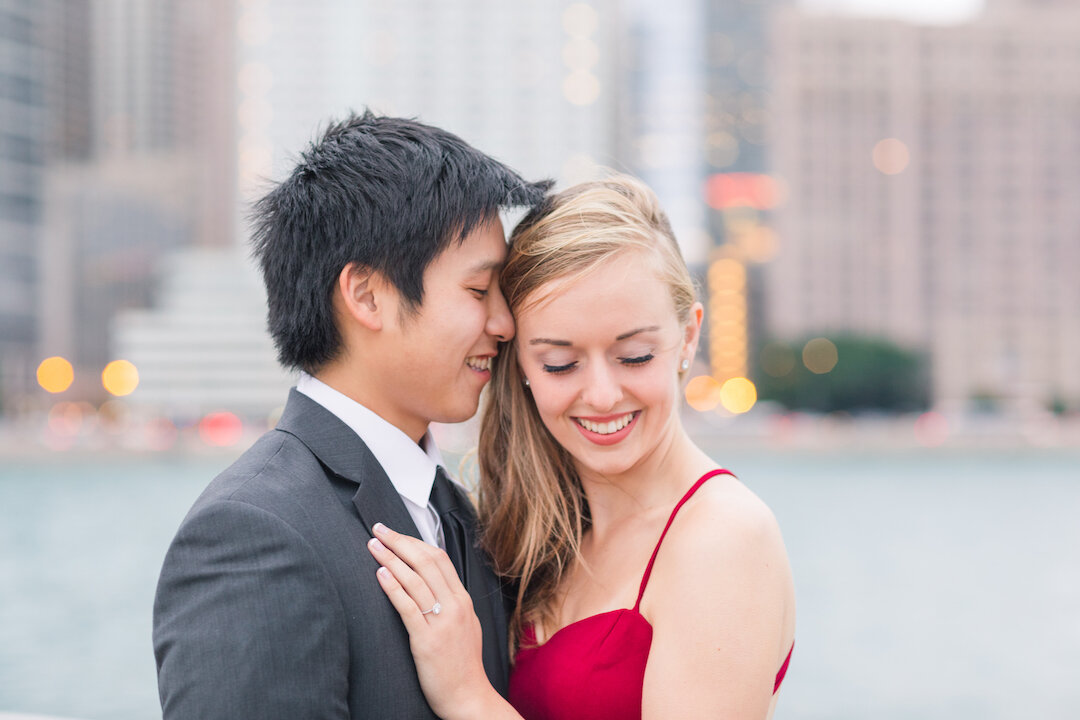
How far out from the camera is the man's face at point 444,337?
213cm

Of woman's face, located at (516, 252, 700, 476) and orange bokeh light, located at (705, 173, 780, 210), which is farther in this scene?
orange bokeh light, located at (705, 173, 780, 210)

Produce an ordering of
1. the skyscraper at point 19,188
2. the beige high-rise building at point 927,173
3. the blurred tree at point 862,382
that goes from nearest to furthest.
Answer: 1. the blurred tree at point 862,382
2. the skyscraper at point 19,188
3. the beige high-rise building at point 927,173

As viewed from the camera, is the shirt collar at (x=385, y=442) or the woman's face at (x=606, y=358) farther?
the woman's face at (x=606, y=358)

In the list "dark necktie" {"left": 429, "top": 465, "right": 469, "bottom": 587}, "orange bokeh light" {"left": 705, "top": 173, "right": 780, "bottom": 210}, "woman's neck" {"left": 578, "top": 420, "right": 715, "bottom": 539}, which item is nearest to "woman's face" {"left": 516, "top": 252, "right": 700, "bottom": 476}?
"woman's neck" {"left": 578, "top": 420, "right": 715, "bottom": 539}

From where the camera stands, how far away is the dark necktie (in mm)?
2227

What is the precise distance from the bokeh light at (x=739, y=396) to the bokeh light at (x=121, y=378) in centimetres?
4627

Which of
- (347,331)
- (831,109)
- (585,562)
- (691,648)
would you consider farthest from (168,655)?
(831,109)

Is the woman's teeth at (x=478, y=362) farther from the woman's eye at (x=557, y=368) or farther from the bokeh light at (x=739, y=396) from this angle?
the bokeh light at (x=739, y=396)

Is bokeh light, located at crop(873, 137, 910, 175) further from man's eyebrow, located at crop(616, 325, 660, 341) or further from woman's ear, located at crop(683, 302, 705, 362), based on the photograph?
man's eyebrow, located at crop(616, 325, 660, 341)

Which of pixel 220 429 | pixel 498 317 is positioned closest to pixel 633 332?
pixel 498 317

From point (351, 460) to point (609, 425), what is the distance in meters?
0.72

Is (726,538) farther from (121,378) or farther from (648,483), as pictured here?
(121,378)

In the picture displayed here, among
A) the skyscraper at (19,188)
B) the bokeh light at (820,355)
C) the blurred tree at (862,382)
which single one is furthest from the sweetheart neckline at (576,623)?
the skyscraper at (19,188)

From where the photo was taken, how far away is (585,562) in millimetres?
2676
